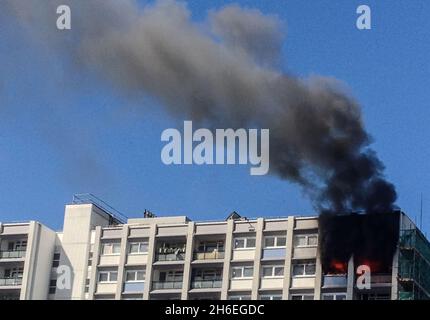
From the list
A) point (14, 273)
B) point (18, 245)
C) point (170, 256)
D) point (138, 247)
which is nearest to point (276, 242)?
point (170, 256)

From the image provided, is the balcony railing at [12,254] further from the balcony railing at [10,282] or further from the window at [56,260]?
the window at [56,260]

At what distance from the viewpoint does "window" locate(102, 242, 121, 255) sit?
63156 millimetres

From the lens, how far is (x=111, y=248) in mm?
63281

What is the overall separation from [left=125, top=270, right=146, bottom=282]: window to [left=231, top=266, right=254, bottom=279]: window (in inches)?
224

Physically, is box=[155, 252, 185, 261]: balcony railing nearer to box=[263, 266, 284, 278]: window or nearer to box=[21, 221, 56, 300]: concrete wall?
box=[263, 266, 284, 278]: window

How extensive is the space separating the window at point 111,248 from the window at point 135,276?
1.91m

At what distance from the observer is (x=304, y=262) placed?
5938 cm

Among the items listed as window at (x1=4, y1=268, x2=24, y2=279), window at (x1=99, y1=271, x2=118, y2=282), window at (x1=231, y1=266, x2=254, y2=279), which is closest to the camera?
window at (x1=231, y1=266, x2=254, y2=279)

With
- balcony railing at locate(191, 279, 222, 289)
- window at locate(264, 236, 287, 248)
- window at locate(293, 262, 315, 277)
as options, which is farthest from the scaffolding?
balcony railing at locate(191, 279, 222, 289)

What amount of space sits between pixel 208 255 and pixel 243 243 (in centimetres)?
232

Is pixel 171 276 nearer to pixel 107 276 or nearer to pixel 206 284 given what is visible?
pixel 206 284
